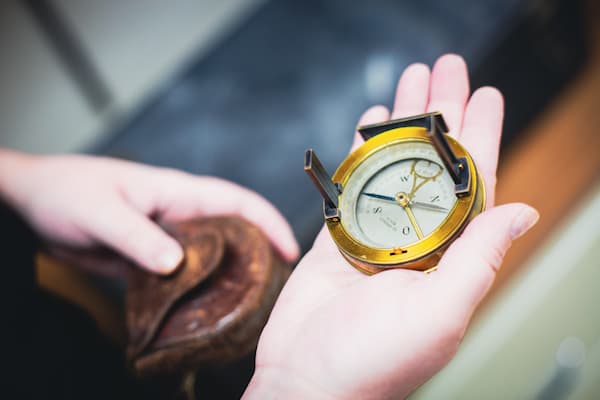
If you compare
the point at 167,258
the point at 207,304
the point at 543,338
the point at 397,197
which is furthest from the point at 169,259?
the point at 543,338

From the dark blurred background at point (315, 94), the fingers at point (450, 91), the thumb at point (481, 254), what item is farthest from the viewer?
the dark blurred background at point (315, 94)

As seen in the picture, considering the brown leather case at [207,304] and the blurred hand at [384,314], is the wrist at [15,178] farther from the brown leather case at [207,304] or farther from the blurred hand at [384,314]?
the blurred hand at [384,314]

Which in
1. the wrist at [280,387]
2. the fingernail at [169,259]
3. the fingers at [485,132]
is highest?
the fingernail at [169,259]

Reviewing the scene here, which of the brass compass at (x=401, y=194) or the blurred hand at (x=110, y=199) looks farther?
the blurred hand at (x=110, y=199)

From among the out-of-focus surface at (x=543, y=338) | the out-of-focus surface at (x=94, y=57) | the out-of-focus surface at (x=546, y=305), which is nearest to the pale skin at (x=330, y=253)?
the out-of-focus surface at (x=546, y=305)

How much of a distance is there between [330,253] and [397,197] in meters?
0.15

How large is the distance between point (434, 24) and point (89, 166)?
3.66 feet

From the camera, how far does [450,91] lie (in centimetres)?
96

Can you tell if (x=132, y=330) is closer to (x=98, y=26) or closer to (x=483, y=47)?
(x=483, y=47)

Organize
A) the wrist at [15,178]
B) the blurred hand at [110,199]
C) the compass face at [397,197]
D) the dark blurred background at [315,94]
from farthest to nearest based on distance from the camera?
the dark blurred background at [315,94] → the wrist at [15,178] → the blurred hand at [110,199] → the compass face at [397,197]

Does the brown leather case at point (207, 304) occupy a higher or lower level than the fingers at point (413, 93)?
lower

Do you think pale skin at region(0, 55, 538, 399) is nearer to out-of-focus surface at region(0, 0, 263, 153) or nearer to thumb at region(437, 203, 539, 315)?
thumb at region(437, 203, 539, 315)

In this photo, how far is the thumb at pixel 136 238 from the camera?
3.23ft

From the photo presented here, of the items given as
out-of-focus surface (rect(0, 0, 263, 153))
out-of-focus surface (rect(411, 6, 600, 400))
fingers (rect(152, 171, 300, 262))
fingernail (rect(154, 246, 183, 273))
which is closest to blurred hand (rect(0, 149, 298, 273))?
fingers (rect(152, 171, 300, 262))
